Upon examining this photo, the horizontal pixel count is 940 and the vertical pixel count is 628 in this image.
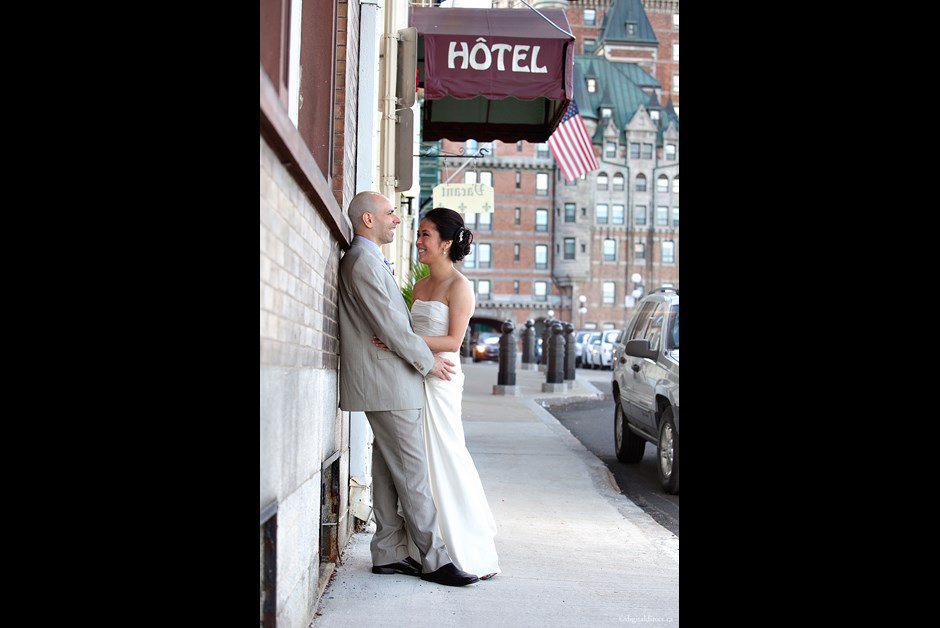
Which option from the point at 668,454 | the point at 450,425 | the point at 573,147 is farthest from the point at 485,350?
the point at 450,425

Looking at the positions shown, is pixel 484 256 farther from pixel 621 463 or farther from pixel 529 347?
pixel 621 463

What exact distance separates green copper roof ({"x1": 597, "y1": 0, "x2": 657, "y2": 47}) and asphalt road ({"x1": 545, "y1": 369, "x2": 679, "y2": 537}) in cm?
7282

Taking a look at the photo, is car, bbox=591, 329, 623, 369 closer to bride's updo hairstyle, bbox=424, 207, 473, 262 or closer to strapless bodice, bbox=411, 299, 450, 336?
bride's updo hairstyle, bbox=424, 207, 473, 262

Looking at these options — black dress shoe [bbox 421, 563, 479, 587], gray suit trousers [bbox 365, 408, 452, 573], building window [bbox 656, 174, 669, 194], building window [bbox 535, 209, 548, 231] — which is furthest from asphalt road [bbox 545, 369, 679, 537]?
building window [bbox 656, 174, 669, 194]

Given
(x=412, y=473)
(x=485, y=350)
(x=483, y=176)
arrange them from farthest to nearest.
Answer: (x=483, y=176) < (x=485, y=350) < (x=412, y=473)

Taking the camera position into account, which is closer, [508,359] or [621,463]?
[621,463]

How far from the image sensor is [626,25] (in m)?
90.0

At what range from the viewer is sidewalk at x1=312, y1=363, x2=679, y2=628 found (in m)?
4.58

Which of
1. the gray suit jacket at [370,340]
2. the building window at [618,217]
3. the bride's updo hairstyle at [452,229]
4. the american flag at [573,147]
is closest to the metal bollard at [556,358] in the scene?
the american flag at [573,147]

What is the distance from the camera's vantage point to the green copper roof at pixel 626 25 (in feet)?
293

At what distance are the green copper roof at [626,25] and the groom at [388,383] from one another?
8806cm

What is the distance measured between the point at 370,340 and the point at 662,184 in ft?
259

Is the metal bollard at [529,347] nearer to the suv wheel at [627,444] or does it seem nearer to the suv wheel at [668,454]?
the suv wheel at [627,444]
